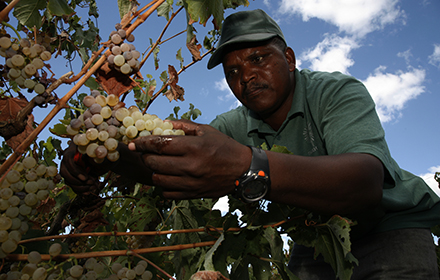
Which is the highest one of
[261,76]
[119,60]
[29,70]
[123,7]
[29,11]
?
[261,76]

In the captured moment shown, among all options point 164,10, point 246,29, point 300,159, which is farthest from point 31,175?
point 246,29

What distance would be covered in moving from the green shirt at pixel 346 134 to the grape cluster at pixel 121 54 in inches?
42.9

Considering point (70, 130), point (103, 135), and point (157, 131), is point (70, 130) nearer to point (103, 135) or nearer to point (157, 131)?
point (103, 135)

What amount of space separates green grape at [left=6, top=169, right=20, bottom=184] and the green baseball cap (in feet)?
5.08

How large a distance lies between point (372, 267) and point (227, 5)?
78.6 inches

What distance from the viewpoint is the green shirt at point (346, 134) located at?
5.36 ft

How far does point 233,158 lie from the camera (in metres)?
1.15

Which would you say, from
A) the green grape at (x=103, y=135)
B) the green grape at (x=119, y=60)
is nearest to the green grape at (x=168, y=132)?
the green grape at (x=103, y=135)

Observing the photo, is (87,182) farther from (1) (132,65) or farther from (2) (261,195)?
(2) (261,195)

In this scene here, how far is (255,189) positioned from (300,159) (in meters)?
0.24

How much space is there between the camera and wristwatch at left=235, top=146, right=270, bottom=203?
45.4 inches

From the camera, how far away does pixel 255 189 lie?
3.94 ft

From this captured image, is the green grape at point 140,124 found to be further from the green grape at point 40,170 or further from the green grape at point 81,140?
the green grape at point 40,170

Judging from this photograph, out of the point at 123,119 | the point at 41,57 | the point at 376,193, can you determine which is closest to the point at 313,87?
the point at 376,193
